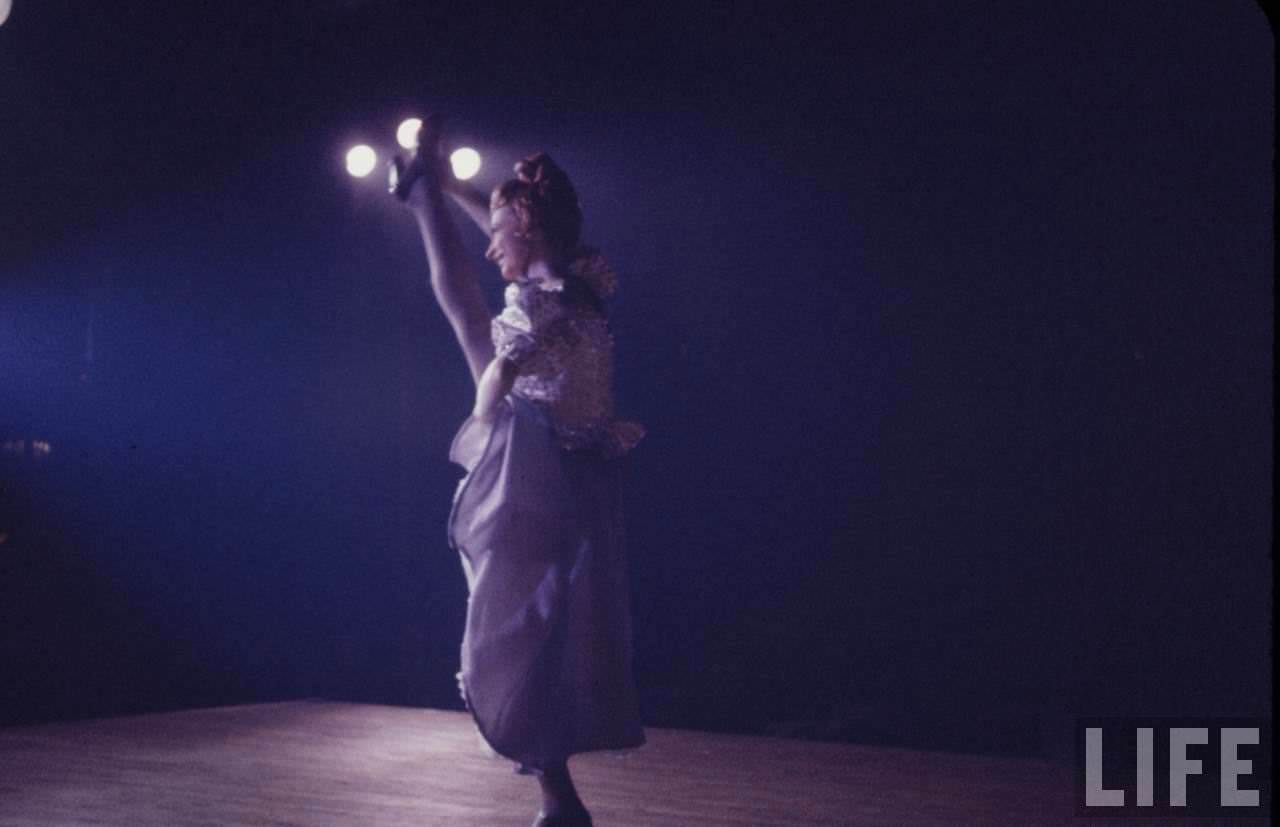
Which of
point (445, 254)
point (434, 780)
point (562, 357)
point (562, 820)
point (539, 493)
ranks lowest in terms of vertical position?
point (434, 780)

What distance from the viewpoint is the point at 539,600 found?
9.30 feet

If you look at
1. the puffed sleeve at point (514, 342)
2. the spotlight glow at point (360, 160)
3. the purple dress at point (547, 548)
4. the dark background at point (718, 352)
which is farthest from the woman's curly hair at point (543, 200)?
the spotlight glow at point (360, 160)

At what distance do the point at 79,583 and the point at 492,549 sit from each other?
14.1 feet

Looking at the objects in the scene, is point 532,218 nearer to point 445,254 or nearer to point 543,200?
point 543,200

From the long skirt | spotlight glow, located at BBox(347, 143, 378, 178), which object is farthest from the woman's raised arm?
spotlight glow, located at BBox(347, 143, 378, 178)

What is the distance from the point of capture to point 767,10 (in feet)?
17.7

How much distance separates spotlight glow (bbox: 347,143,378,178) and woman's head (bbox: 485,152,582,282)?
2.91m

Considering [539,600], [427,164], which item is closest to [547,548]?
[539,600]

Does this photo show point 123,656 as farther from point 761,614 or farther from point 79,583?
point 761,614

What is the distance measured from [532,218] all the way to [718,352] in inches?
97.8

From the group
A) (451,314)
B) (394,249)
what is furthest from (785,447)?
(451,314)

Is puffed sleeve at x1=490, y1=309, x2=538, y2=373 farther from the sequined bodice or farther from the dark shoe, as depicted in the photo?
the dark shoe

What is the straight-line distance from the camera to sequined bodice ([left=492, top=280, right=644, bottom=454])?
283cm

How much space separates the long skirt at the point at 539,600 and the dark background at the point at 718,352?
2.35 m
